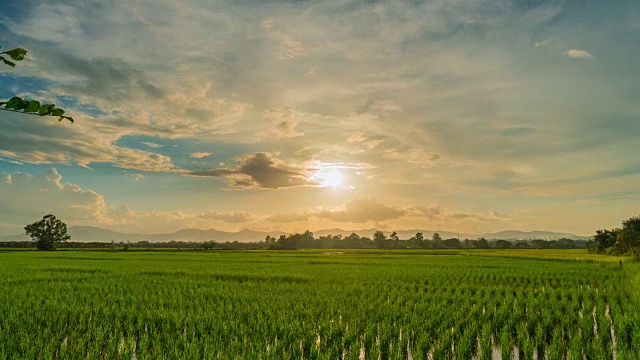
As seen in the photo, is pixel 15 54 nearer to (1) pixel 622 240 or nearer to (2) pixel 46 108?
(2) pixel 46 108

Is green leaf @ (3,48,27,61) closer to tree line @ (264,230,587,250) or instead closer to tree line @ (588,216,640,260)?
tree line @ (588,216,640,260)

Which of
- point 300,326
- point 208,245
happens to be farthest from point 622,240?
point 208,245

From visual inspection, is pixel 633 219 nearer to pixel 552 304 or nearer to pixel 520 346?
pixel 552 304

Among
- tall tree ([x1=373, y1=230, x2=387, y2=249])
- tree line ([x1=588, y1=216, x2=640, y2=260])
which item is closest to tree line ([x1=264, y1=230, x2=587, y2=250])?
tall tree ([x1=373, y1=230, x2=387, y2=249])

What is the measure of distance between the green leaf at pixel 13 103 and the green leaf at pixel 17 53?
0.42m

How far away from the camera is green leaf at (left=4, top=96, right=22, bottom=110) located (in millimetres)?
1796

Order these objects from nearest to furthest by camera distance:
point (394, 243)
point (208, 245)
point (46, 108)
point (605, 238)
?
1. point (46, 108)
2. point (605, 238)
3. point (208, 245)
4. point (394, 243)

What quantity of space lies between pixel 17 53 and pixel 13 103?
1.46ft

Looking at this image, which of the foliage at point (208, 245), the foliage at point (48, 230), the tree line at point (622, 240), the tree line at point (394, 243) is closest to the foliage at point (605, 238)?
the tree line at point (622, 240)

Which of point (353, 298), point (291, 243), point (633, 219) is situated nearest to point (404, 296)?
point (353, 298)

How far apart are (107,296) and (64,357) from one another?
7.30 metres

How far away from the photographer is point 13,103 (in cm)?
180

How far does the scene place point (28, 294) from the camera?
45.7ft

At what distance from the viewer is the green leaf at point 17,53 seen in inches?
81.3
